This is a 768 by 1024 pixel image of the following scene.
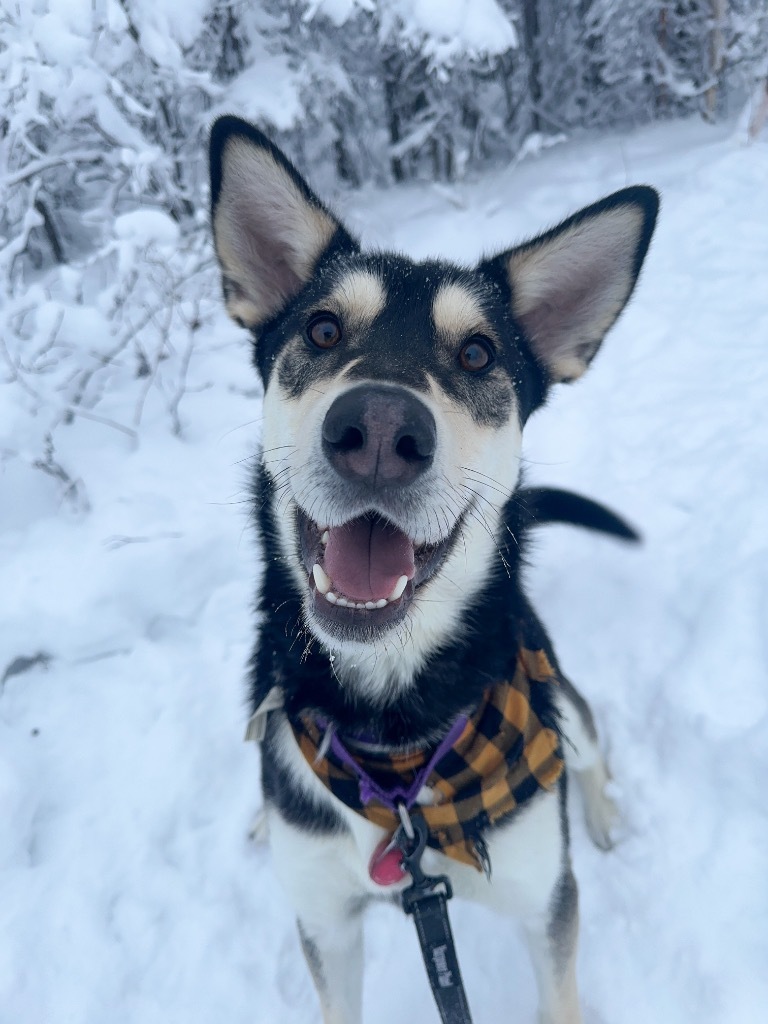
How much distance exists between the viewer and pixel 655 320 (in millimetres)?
4777

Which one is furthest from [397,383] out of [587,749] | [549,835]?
[587,749]

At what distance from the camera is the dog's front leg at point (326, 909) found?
63.0 inches

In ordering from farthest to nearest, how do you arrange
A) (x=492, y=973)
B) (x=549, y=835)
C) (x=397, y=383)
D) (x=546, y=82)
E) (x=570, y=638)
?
(x=546, y=82) < (x=570, y=638) < (x=492, y=973) < (x=549, y=835) < (x=397, y=383)

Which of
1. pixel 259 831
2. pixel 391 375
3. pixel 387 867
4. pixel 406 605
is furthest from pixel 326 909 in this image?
pixel 391 375

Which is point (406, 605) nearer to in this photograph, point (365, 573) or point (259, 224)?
point (365, 573)

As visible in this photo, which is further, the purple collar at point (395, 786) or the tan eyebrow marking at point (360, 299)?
the tan eyebrow marking at point (360, 299)

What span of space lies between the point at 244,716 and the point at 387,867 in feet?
4.10

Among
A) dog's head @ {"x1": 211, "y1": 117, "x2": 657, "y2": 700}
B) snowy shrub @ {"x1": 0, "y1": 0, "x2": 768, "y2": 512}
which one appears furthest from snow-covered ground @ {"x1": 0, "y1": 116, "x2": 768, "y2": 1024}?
dog's head @ {"x1": 211, "y1": 117, "x2": 657, "y2": 700}

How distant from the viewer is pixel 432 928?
4.86 feet

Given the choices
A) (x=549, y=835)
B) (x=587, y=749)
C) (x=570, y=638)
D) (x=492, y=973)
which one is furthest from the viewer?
(x=570, y=638)

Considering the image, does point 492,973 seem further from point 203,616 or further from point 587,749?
point 203,616

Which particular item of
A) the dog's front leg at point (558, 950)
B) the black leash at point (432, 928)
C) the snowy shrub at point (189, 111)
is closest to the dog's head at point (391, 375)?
the black leash at point (432, 928)

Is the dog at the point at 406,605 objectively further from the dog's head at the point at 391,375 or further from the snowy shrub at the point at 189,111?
the snowy shrub at the point at 189,111

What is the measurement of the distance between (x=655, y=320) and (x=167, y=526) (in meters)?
3.89
